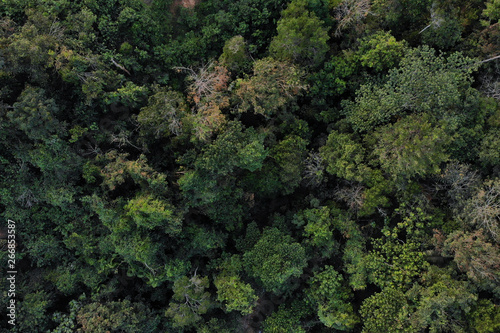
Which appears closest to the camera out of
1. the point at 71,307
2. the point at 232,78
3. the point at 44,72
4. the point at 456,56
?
the point at 44,72

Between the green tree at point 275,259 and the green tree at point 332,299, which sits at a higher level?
the green tree at point 275,259

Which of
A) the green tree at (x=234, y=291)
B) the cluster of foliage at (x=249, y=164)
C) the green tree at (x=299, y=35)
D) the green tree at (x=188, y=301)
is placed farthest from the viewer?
the green tree at (x=299, y=35)

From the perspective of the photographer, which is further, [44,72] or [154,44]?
[154,44]

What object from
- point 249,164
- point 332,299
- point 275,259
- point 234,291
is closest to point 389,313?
point 332,299

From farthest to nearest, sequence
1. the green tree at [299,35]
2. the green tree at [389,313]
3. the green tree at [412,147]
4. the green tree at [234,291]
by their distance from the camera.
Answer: the green tree at [299,35], the green tree at [234,291], the green tree at [389,313], the green tree at [412,147]

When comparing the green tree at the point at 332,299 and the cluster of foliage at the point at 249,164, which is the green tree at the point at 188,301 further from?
the green tree at the point at 332,299

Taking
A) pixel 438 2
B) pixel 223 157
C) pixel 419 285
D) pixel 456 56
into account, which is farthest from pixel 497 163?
pixel 223 157

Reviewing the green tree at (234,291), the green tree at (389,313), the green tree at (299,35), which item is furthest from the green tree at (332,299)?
the green tree at (299,35)

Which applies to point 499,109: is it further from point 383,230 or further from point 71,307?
point 71,307

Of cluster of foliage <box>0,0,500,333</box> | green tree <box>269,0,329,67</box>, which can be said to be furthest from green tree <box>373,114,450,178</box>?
green tree <box>269,0,329,67</box>
